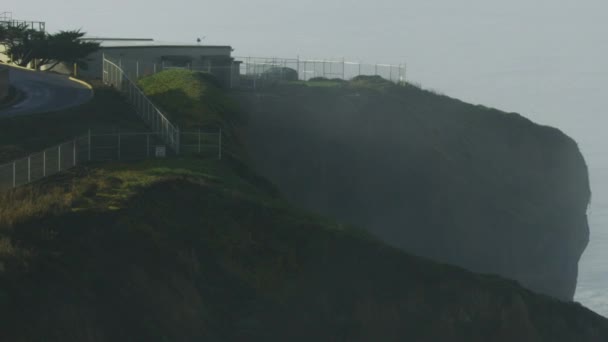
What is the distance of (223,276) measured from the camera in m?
50.6

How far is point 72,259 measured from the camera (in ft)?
151

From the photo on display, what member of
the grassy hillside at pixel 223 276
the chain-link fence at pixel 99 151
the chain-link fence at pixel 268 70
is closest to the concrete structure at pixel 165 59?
the chain-link fence at pixel 268 70

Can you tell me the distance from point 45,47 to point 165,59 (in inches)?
448

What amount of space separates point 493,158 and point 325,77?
54.1 ft

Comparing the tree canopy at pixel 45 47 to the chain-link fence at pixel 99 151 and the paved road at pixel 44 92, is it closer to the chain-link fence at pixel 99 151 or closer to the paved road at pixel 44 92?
the paved road at pixel 44 92

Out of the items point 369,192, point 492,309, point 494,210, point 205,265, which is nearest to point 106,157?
point 205,265

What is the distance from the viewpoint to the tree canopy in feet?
330

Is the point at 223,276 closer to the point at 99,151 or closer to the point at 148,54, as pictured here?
the point at 99,151

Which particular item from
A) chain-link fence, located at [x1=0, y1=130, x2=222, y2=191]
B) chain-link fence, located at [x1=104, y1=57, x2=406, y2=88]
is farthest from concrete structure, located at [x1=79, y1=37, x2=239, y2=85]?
chain-link fence, located at [x1=0, y1=130, x2=222, y2=191]

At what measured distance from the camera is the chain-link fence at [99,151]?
5656cm

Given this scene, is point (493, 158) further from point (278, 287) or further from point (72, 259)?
point (72, 259)

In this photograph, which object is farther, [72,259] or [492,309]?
[492,309]

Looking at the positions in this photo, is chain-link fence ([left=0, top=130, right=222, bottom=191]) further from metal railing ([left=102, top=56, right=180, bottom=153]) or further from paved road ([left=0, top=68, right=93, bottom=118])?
paved road ([left=0, top=68, right=93, bottom=118])

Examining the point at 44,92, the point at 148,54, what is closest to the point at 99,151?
the point at 44,92
